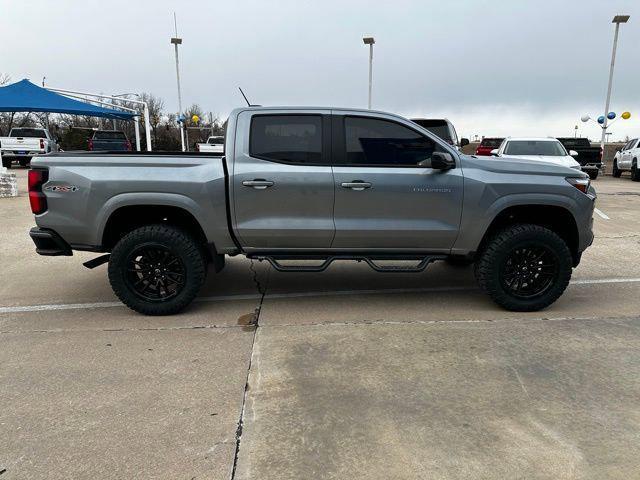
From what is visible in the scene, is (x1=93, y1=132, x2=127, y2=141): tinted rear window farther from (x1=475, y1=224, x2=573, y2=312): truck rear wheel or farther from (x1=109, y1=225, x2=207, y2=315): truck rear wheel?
(x1=475, y1=224, x2=573, y2=312): truck rear wheel

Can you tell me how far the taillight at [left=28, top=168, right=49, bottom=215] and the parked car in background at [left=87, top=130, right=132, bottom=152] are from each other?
15.8 metres

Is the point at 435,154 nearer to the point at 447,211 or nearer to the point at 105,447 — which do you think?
the point at 447,211

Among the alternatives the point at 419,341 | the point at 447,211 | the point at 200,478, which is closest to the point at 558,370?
the point at 419,341

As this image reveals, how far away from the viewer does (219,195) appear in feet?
14.3

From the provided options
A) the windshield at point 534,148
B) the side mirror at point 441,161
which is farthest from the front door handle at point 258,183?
the windshield at point 534,148

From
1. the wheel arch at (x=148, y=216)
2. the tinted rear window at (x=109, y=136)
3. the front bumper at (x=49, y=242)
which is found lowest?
the front bumper at (x=49, y=242)

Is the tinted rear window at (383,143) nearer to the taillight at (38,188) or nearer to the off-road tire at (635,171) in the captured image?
the taillight at (38,188)

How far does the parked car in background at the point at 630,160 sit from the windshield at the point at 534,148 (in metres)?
9.38

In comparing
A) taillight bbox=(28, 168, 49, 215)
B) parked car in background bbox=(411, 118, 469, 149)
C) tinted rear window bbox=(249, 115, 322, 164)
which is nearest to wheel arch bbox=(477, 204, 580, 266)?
tinted rear window bbox=(249, 115, 322, 164)

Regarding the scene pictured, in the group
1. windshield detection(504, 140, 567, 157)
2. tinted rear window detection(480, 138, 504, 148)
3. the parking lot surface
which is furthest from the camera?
tinted rear window detection(480, 138, 504, 148)

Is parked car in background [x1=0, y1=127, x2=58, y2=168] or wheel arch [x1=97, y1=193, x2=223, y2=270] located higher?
parked car in background [x1=0, y1=127, x2=58, y2=168]

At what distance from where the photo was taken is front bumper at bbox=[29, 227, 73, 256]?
4391 mm

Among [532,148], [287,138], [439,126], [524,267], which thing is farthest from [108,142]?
[524,267]

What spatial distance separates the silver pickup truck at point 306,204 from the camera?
14.2 feet
